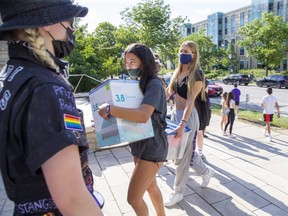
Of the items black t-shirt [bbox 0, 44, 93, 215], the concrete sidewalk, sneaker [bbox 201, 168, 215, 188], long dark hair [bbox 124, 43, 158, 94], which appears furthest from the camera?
sneaker [bbox 201, 168, 215, 188]

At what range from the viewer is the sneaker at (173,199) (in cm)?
353

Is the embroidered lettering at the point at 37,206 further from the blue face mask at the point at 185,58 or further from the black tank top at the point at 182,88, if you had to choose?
the blue face mask at the point at 185,58

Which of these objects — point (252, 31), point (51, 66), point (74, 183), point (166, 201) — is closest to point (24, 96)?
point (51, 66)

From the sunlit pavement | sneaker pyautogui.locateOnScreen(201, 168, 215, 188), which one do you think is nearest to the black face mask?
the sunlit pavement

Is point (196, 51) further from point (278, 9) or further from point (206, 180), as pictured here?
point (278, 9)

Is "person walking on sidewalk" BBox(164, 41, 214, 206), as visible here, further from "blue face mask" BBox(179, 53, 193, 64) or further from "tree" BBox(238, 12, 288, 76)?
"tree" BBox(238, 12, 288, 76)

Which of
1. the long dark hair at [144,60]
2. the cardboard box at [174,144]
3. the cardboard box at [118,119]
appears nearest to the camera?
the cardboard box at [118,119]

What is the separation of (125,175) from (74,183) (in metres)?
3.74

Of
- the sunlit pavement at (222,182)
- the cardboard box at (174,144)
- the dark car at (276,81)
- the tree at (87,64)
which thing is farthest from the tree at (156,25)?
the cardboard box at (174,144)

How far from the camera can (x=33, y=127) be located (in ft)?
2.96

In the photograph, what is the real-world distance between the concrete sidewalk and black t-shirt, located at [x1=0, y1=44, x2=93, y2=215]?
2568 millimetres

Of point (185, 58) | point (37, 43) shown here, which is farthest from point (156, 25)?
point (37, 43)

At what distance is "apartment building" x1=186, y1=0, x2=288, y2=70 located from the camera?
47.5 metres

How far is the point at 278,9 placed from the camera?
47312 mm
